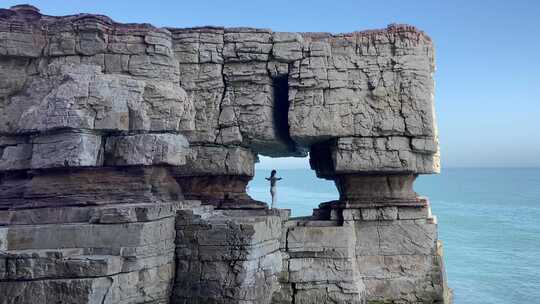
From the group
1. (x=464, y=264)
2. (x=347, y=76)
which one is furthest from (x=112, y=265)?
(x=464, y=264)

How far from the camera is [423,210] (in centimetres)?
1235

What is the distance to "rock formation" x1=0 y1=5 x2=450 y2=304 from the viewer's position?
9.82m

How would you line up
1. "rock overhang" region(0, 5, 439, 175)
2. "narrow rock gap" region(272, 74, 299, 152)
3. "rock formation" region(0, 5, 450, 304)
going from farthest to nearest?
"narrow rock gap" region(272, 74, 299, 152) < "rock overhang" region(0, 5, 439, 175) < "rock formation" region(0, 5, 450, 304)

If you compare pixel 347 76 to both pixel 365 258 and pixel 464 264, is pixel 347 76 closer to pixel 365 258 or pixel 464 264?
pixel 365 258

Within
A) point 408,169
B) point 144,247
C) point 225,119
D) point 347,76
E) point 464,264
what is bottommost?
point 464,264

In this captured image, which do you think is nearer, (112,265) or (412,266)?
(112,265)

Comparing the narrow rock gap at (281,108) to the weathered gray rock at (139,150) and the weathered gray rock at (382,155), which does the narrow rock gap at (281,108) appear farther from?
the weathered gray rock at (139,150)

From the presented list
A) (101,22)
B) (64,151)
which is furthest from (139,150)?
A: (101,22)

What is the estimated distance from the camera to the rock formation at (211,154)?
9.82m

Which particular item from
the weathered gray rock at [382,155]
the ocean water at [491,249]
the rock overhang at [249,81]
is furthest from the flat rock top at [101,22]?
the ocean water at [491,249]

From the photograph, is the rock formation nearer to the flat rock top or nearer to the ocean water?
the flat rock top

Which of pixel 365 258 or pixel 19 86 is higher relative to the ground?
pixel 19 86

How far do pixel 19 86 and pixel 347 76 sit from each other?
312 inches

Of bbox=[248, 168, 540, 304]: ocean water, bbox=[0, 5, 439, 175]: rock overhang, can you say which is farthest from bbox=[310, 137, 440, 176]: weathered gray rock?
bbox=[248, 168, 540, 304]: ocean water
